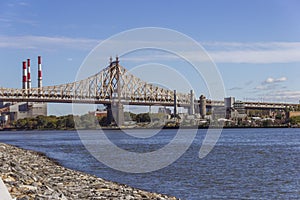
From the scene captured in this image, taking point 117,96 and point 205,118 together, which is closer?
point 117,96

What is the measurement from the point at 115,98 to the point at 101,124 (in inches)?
259

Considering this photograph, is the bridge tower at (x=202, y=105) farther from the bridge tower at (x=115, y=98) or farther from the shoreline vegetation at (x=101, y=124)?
the bridge tower at (x=115, y=98)

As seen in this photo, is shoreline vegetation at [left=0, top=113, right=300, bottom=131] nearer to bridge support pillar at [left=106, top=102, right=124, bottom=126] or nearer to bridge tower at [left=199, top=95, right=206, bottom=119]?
bridge support pillar at [left=106, top=102, right=124, bottom=126]

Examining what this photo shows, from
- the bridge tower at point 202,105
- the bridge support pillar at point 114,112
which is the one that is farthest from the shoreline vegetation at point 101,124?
the bridge tower at point 202,105

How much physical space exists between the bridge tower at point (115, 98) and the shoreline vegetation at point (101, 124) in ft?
7.00

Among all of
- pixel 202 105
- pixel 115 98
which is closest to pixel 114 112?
pixel 115 98

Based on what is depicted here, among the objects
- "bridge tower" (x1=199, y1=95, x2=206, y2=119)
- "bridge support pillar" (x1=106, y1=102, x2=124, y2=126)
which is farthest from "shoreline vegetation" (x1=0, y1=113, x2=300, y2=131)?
"bridge tower" (x1=199, y1=95, x2=206, y2=119)

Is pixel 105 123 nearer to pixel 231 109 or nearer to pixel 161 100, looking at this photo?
pixel 161 100

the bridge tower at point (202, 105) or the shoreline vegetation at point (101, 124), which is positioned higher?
the bridge tower at point (202, 105)

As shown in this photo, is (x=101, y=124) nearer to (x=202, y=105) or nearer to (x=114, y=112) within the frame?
(x=114, y=112)

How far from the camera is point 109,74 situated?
91500 millimetres

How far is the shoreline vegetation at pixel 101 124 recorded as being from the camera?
314ft

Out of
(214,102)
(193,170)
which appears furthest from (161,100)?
(193,170)

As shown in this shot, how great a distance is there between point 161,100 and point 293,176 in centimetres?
6824
